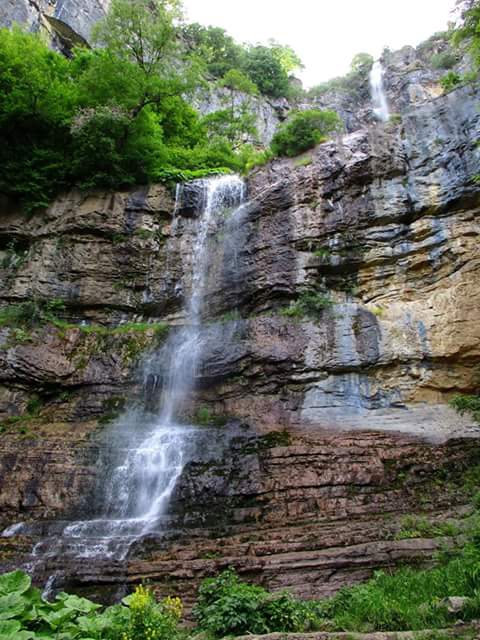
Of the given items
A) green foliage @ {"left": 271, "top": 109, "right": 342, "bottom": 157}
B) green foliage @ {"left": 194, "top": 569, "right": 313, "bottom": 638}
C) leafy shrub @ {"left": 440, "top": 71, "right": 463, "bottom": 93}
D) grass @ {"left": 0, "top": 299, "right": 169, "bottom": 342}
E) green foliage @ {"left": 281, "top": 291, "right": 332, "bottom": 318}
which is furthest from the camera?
green foliage @ {"left": 271, "top": 109, "right": 342, "bottom": 157}

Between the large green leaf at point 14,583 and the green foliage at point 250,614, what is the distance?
6.86 ft

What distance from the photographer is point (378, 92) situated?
116 ft

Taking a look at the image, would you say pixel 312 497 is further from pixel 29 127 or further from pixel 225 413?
pixel 29 127

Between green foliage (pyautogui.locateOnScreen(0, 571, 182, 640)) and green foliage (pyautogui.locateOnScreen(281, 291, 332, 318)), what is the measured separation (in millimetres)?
9339

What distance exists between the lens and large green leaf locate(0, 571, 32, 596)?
5.30 meters

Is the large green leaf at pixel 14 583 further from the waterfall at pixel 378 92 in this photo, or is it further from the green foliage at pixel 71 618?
the waterfall at pixel 378 92

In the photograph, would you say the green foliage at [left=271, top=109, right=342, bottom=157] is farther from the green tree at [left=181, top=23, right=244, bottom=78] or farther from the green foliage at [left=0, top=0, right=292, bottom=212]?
the green tree at [left=181, top=23, right=244, bottom=78]

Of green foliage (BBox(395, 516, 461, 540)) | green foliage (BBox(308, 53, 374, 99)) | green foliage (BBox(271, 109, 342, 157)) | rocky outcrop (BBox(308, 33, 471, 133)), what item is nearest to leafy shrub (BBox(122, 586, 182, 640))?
green foliage (BBox(395, 516, 461, 540))

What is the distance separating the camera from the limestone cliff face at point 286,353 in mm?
9023

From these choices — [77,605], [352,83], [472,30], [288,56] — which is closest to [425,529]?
[77,605]

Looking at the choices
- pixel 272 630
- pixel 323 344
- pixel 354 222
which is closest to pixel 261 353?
pixel 323 344

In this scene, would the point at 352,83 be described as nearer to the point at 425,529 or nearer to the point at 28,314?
the point at 28,314

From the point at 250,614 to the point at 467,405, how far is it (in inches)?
300

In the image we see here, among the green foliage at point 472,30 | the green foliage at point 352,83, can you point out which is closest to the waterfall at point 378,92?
the green foliage at point 352,83
